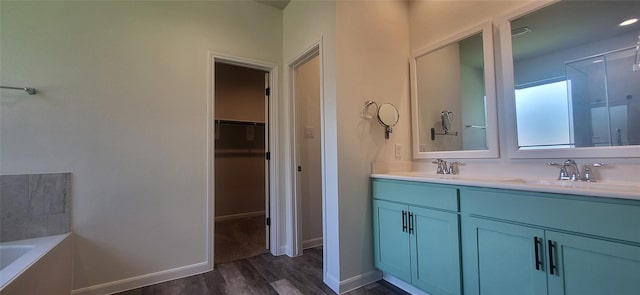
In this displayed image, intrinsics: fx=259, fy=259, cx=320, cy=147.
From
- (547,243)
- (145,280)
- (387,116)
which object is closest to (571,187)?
(547,243)

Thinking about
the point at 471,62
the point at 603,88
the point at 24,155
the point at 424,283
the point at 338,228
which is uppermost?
the point at 471,62

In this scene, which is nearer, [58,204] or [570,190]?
[570,190]

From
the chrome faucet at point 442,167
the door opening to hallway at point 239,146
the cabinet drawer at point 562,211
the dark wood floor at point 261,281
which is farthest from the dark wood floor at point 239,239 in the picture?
the cabinet drawer at point 562,211

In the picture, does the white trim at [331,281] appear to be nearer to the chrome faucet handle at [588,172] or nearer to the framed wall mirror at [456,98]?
the framed wall mirror at [456,98]

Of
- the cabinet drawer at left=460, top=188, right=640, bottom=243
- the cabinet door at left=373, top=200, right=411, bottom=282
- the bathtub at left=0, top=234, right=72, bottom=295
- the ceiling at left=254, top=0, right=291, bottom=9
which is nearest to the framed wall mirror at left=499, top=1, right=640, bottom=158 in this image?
the cabinet drawer at left=460, top=188, right=640, bottom=243

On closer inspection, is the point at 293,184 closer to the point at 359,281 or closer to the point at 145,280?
the point at 359,281

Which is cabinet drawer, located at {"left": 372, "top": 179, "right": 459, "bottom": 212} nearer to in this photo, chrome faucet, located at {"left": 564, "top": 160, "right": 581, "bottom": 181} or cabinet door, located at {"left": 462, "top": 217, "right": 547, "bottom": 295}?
cabinet door, located at {"left": 462, "top": 217, "right": 547, "bottom": 295}

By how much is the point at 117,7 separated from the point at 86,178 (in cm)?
137

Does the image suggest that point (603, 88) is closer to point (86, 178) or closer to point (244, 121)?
point (86, 178)

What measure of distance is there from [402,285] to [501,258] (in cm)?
83

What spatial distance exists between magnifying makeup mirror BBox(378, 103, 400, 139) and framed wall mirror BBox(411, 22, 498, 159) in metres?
0.26

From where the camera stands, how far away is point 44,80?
1.85 m

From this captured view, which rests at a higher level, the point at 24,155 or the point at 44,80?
the point at 44,80

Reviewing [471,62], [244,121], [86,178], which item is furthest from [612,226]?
[244,121]
